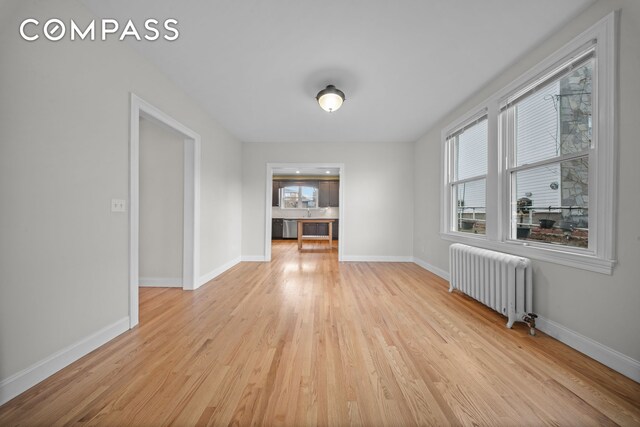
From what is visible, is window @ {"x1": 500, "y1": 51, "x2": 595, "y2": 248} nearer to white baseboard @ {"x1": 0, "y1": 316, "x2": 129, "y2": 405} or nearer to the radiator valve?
the radiator valve

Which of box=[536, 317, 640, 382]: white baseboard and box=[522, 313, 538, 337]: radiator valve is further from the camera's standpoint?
box=[522, 313, 538, 337]: radiator valve

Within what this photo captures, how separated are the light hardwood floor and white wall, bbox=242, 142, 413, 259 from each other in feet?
7.96

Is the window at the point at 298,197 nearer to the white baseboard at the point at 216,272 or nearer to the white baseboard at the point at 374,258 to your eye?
the white baseboard at the point at 374,258

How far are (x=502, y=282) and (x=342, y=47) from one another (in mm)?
2566

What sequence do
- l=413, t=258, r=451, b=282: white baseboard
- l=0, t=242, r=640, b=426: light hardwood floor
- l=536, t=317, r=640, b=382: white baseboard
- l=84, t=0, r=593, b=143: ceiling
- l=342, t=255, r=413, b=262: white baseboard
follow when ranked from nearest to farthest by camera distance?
l=0, t=242, r=640, b=426: light hardwood floor < l=536, t=317, r=640, b=382: white baseboard < l=84, t=0, r=593, b=143: ceiling < l=413, t=258, r=451, b=282: white baseboard < l=342, t=255, r=413, b=262: white baseboard

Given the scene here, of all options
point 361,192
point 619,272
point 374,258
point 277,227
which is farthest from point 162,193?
point 277,227

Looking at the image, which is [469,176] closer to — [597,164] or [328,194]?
[597,164]

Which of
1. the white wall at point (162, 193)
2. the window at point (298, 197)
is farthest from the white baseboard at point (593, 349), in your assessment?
the window at point (298, 197)

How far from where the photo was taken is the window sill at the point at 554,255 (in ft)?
5.03

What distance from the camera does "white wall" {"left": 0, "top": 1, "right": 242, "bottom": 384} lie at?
1.24m

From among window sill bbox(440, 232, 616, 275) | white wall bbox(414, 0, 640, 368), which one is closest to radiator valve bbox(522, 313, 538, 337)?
white wall bbox(414, 0, 640, 368)

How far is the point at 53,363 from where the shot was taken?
4.61ft

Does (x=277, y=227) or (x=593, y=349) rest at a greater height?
(x=277, y=227)

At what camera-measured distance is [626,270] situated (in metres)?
1.42
